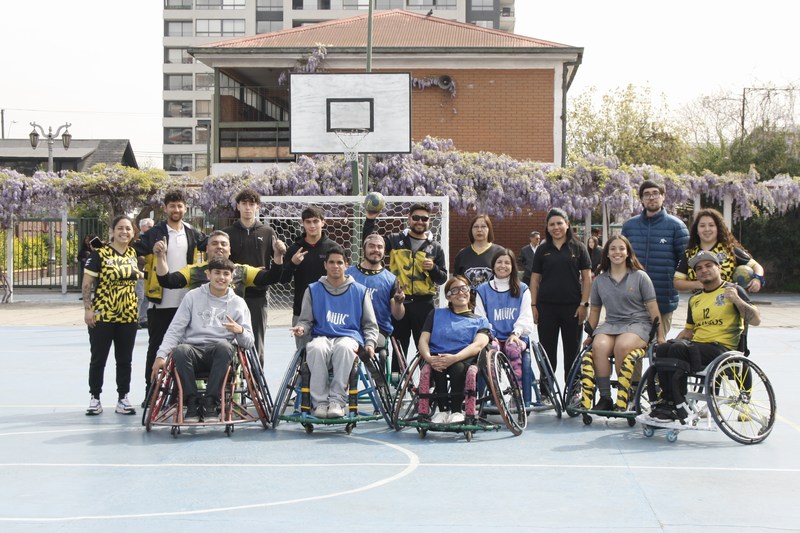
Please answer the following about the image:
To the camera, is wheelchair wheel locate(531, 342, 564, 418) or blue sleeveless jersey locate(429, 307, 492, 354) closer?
blue sleeveless jersey locate(429, 307, 492, 354)

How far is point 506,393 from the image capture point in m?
7.39

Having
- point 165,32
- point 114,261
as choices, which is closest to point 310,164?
point 114,261

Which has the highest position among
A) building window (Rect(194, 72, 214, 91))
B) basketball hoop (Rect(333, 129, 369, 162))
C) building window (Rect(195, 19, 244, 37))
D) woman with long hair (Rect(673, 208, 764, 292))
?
building window (Rect(195, 19, 244, 37))

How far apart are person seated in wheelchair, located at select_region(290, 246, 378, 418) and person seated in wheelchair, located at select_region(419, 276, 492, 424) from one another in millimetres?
464

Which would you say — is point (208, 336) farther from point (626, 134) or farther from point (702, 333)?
point (626, 134)

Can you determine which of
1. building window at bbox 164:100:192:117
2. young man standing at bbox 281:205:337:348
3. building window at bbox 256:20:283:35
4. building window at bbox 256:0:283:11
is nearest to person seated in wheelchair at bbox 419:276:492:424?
young man standing at bbox 281:205:337:348

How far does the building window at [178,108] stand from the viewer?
74.5m

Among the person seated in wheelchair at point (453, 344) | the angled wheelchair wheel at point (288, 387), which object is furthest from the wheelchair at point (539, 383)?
the angled wheelchair wheel at point (288, 387)

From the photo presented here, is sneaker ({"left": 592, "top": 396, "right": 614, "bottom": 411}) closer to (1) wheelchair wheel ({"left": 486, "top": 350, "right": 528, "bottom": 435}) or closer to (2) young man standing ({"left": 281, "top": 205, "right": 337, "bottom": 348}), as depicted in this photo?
(1) wheelchair wheel ({"left": 486, "top": 350, "right": 528, "bottom": 435})

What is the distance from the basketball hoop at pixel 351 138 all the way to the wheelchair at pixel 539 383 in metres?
6.53

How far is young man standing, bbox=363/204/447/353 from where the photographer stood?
8.09 m

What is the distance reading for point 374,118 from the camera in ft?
45.4

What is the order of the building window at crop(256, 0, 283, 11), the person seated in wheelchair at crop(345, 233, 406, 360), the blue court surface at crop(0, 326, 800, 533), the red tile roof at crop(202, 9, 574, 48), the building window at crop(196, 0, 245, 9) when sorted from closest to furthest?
1. the blue court surface at crop(0, 326, 800, 533)
2. the person seated in wheelchair at crop(345, 233, 406, 360)
3. the red tile roof at crop(202, 9, 574, 48)
4. the building window at crop(256, 0, 283, 11)
5. the building window at crop(196, 0, 245, 9)

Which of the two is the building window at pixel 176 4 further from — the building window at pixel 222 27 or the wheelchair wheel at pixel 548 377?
the wheelchair wheel at pixel 548 377
